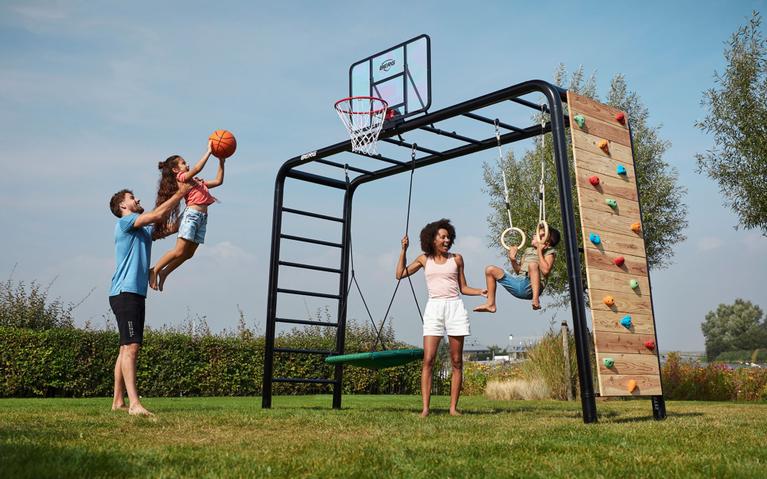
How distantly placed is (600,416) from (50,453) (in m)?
5.14

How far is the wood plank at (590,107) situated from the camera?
21.5 ft

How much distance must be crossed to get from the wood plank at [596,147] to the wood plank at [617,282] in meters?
1.17

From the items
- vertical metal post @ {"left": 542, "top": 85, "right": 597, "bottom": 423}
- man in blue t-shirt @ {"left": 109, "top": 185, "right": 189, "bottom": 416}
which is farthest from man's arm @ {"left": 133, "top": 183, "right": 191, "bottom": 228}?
vertical metal post @ {"left": 542, "top": 85, "right": 597, "bottom": 423}

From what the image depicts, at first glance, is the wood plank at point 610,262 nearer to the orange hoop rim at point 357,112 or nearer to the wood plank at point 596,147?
the wood plank at point 596,147

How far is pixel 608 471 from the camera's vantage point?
339cm

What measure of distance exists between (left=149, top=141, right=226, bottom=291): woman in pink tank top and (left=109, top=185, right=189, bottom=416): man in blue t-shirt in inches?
15.9

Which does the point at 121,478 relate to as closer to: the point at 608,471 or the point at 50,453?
the point at 50,453

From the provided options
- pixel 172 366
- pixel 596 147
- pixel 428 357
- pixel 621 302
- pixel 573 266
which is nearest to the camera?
pixel 573 266

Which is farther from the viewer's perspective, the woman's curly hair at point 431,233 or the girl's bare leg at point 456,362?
the woman's curly hair at point 431,233

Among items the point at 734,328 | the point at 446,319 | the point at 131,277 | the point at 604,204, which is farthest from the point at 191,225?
the point at 734,328

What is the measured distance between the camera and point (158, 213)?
6.32m

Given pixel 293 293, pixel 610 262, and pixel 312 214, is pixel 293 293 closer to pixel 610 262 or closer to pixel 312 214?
pixel 312 214

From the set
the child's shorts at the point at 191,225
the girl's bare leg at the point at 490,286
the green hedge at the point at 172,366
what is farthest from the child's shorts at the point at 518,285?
the green hedge at the point at 172,366

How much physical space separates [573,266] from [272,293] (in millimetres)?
3903
